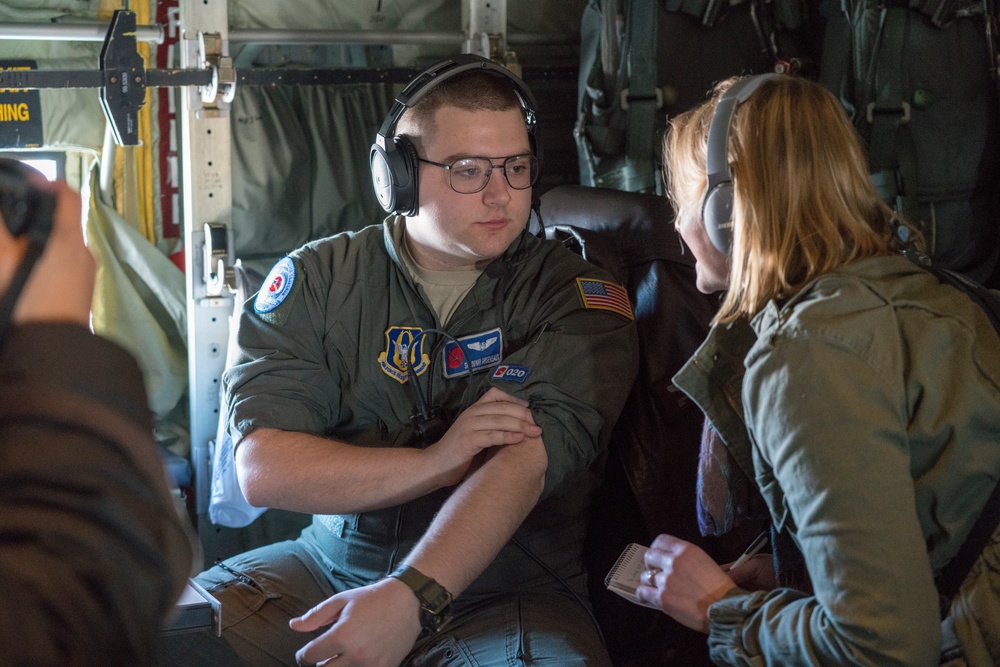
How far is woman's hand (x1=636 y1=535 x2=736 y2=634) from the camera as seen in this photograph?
5.16 ft

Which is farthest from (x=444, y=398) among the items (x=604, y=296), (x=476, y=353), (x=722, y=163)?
(x=722, y=163)

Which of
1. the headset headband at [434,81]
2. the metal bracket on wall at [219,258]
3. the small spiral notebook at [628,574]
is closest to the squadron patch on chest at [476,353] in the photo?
the headset headband at [434,81]

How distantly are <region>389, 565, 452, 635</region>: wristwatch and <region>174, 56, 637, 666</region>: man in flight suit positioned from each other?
8 cm

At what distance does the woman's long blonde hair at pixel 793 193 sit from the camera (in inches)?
58.6

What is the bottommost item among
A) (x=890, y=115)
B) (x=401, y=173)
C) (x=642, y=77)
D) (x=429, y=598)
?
(x=429, y=598)

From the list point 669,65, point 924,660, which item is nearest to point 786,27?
point 669,65

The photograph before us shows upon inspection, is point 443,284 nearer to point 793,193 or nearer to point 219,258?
point 219,258

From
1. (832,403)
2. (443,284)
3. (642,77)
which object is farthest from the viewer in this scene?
(642,77)

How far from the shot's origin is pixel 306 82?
3064 mm

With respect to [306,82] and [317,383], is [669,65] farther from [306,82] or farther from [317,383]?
[317,383]

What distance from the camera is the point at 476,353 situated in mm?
2197

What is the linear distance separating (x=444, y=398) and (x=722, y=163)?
0.90 m

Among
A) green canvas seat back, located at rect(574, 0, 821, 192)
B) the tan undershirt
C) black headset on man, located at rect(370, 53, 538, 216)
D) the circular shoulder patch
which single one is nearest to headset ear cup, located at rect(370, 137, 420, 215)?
black headset on man, located at rect(370, 53, 538, 216)

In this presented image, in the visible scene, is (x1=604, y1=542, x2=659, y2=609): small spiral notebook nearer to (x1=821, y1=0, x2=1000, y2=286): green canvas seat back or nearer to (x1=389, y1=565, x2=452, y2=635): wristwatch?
(x1=389, y1=565, x2=452, y2=635): wristwatch
